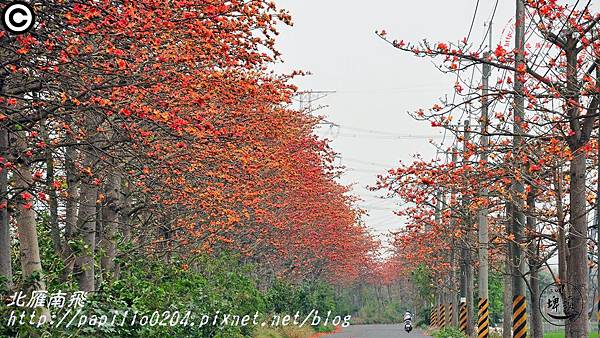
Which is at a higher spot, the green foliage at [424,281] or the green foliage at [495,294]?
the green foliage at [424,281]

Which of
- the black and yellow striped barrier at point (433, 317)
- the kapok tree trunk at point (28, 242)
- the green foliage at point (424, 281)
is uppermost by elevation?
the green foliage at point (424, 281)

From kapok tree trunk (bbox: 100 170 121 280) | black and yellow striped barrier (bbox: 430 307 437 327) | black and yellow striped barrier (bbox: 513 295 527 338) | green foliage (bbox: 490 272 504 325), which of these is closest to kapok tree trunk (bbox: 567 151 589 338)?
black and yellow striped barrier (bbox: 513 295 527 338)

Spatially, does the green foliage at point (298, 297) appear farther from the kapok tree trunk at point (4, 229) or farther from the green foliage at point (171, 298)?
the kapok tree trunk at point (4, 229)

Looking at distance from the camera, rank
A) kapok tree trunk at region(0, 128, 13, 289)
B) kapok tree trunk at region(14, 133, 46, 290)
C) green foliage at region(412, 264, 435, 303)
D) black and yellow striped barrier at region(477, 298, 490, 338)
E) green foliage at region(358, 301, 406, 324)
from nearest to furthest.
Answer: kapok tree trunk at region(0, 128, 13, 289) → kapok tree trunk at region(14, 133, 46, 290) → black and yellow striped barrier at region(477, 298, 490, 338) → green foliage at region(412, 264, 435, 303) → green foliage at region(358, 301, 406, 324)

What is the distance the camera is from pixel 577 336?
1298cm

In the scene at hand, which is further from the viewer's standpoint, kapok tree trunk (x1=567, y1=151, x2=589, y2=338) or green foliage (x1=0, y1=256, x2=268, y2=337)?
kapok tree trunk (x1=567, y1=151, x2=589, y2=338)

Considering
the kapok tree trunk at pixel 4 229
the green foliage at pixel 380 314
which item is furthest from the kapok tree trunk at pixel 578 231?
the green foliage at pixel 380 314

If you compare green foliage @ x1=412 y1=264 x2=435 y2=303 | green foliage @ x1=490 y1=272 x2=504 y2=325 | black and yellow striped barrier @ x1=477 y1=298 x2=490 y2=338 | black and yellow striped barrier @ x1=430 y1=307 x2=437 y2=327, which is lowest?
black and yellow striped barrier @ x1=477 y1=298 x2=490 y2=338

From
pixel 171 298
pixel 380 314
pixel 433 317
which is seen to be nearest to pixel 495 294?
pixel 433 317

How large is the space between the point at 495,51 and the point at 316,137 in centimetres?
1932

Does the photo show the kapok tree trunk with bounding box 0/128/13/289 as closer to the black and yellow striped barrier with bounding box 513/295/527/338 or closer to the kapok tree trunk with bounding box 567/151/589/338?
the kapok tree trunk with bounding box 567/151/589/338

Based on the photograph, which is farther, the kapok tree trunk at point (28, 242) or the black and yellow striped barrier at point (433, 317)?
the black and yellow striped barrier at point (433, 317)

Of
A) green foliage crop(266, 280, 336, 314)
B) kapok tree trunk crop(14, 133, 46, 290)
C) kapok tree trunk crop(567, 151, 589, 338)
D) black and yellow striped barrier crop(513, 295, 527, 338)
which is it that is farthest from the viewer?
green foliage crop(266, 280, 336, 314)

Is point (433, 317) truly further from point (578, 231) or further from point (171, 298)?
point (578, 231)
